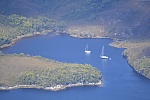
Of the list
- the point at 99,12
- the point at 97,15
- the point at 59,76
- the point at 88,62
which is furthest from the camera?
the point at 99,12

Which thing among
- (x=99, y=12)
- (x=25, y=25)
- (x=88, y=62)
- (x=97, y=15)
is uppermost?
(x=99, y=12)

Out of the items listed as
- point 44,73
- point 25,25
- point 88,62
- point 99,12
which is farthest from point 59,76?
point 99,12

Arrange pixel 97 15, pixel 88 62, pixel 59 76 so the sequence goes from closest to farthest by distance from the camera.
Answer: pixel 59 76 < pixel 88 62 < pixel 97 15

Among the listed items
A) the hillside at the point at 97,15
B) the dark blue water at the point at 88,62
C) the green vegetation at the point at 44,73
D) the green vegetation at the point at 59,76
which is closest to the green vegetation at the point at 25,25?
the hillside at the point at 97,15

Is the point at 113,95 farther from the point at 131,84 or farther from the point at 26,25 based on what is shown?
the point at 26,25

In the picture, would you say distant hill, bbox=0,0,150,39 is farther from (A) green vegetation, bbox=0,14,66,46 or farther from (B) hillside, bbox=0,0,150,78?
(A) green vegetation, bbox=0,14,66,46

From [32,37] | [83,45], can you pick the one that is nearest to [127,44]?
[83,45]

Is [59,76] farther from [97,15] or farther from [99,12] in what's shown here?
[99,12]
